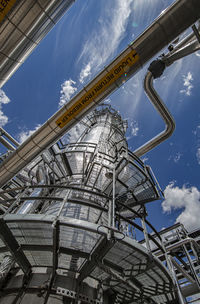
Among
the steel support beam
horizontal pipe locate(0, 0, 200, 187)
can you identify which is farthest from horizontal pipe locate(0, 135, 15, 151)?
the steel support beam

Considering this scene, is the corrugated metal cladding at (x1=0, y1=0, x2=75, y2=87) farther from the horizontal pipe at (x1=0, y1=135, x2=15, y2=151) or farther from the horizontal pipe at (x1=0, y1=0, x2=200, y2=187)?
the horizontal pipe at (x1=0, y1=135, x2=15, y2=151)

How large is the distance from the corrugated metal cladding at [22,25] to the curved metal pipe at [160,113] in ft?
16.7

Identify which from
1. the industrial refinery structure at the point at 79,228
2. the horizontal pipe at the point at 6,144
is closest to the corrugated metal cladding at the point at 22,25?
the industrial refinery structure at the point at 79,228

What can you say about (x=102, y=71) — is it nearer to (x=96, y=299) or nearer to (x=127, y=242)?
(x=127, y=242)

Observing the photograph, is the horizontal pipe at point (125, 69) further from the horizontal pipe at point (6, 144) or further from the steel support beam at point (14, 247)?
the horizontal pipe at point (6, 144)

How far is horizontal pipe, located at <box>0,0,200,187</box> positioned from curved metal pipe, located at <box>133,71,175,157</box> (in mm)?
3580

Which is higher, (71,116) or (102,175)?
(71,116)

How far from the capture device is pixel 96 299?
3.83m

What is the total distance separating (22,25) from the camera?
4.34m

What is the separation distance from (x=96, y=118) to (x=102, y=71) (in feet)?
27.8

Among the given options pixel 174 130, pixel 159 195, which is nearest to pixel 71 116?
pixel 159 195

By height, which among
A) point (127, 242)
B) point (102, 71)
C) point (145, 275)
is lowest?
point (145, 275)

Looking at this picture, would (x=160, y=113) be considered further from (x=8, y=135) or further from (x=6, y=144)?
(x=6, y=144)

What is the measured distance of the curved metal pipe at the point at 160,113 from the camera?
8.63 metres
